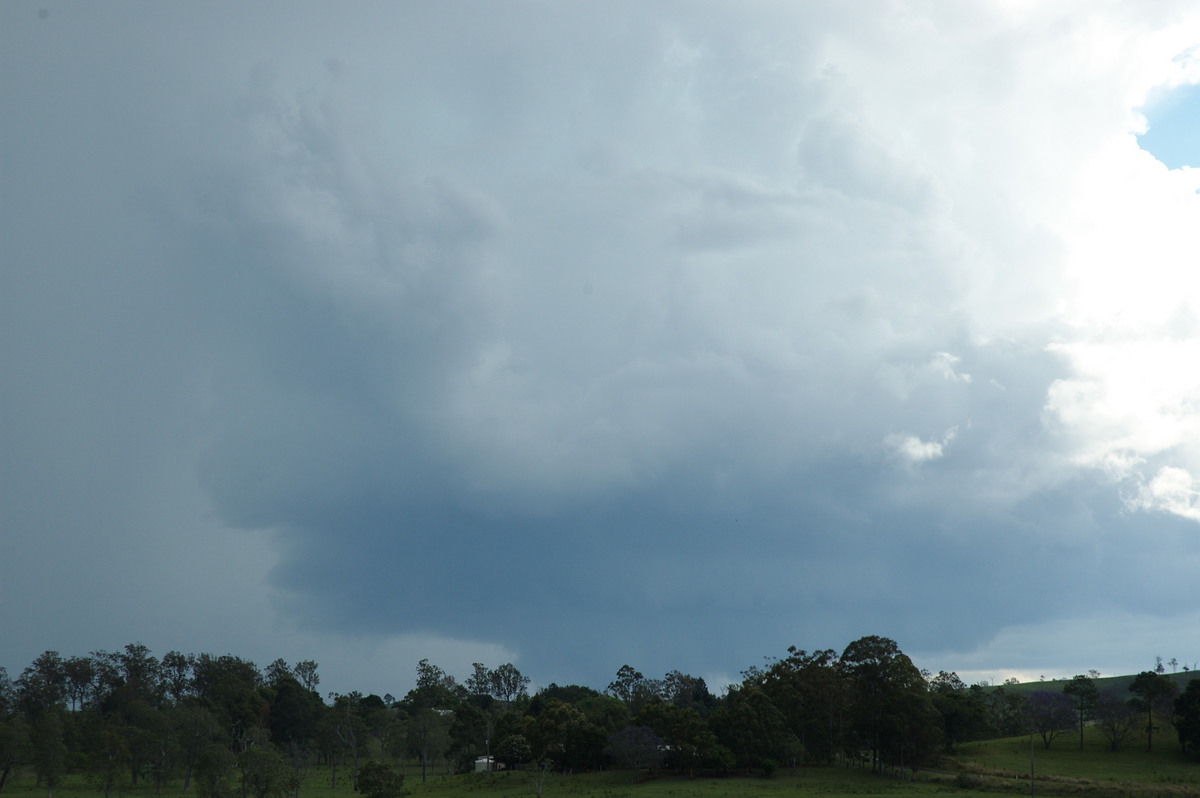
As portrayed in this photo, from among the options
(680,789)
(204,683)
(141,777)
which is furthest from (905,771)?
(204,683)

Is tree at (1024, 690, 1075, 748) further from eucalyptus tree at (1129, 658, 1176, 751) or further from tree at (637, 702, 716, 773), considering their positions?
tree at (637, 702, 716, 773)

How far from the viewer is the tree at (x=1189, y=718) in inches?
4377

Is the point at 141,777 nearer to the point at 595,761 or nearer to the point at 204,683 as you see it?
the point at 204,683

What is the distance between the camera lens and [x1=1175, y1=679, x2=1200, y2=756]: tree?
4377 inches

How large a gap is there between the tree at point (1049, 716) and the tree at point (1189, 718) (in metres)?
14.3

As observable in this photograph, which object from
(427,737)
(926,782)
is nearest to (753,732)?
(926,782)

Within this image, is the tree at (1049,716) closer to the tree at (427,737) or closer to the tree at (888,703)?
the tree at (888,703)

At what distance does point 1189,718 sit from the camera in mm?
111750

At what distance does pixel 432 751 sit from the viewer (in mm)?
133500

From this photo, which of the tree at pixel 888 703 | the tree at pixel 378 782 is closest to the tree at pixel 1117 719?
the tree at pixel 888 703

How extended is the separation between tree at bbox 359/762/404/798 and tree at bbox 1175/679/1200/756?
A: 314 ft

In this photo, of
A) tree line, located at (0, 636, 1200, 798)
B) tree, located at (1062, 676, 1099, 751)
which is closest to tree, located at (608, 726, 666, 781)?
tree line, located at (0, 636, 1200, 798)

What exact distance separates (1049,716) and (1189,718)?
60.8 feet

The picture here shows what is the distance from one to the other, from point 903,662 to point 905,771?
12.9m
